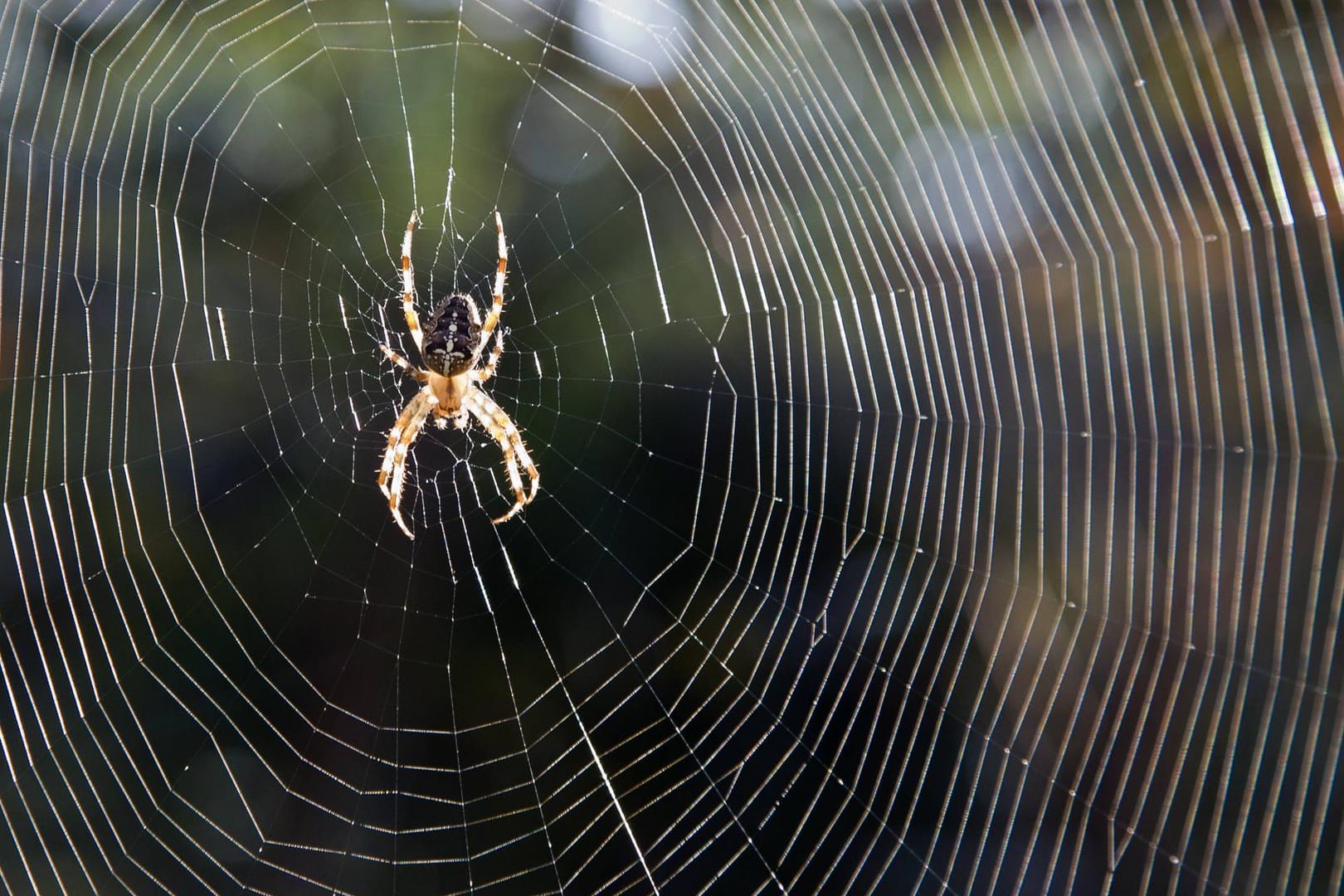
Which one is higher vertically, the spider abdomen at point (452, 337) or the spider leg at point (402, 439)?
the spider abdomen at point (452, 337)

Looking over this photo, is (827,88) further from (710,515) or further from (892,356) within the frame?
(710,515)

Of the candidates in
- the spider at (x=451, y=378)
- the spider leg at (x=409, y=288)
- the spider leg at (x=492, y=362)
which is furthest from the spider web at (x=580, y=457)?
the spider leg at (x=492, y=362)

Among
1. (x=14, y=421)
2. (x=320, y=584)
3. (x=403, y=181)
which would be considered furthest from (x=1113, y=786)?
(x=14, y=421)

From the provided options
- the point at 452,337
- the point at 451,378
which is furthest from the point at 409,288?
the point at 451,378

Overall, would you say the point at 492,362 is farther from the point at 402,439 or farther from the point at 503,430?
the point at 402,439

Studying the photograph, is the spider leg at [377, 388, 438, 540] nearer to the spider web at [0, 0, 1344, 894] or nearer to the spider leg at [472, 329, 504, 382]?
the spider leg at [472, 329, 504, 382]

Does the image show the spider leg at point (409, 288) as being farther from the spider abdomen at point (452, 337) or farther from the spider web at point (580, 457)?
the spider web at point (580, 457)
